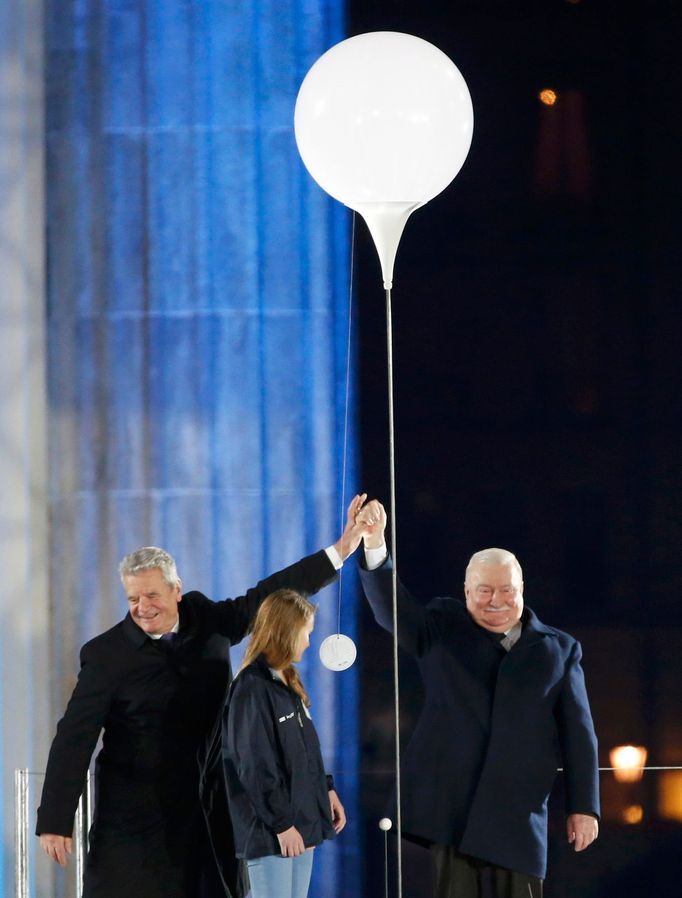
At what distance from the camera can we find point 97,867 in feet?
8.68

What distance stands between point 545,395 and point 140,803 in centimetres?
182

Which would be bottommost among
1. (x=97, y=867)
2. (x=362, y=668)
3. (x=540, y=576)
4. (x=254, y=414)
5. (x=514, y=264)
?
(x=97, y=867)

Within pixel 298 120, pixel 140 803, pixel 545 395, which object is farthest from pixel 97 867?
pixel 545 395

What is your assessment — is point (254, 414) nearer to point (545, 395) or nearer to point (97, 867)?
point (545, 395)

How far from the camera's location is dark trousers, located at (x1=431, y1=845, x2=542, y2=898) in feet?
8.50

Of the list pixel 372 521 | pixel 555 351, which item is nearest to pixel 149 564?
pixel 372 521

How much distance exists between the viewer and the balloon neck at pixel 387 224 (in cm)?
250

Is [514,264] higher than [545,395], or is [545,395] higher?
[514,264]

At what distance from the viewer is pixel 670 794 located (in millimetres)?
3766

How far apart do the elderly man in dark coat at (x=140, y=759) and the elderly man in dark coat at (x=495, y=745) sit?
43 cm

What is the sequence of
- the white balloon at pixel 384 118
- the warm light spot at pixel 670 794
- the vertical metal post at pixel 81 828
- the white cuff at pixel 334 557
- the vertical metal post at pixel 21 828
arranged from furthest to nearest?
the warm light spot at pixel 670 794 < the vertical metal post at pixel 21 828 < the vertical metal post at pixel 81 828 < the white cuff at pixel 334 557 < the white balloon at pixel 384 118

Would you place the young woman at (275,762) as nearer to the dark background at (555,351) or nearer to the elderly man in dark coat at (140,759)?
the elderly man in dark coat at (140,759)

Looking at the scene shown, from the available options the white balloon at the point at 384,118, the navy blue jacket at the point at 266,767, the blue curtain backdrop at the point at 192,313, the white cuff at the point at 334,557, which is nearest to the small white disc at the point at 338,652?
the blue curtain backdrop at the point at 192,313

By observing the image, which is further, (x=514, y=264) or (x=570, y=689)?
(x=514, y=264)
